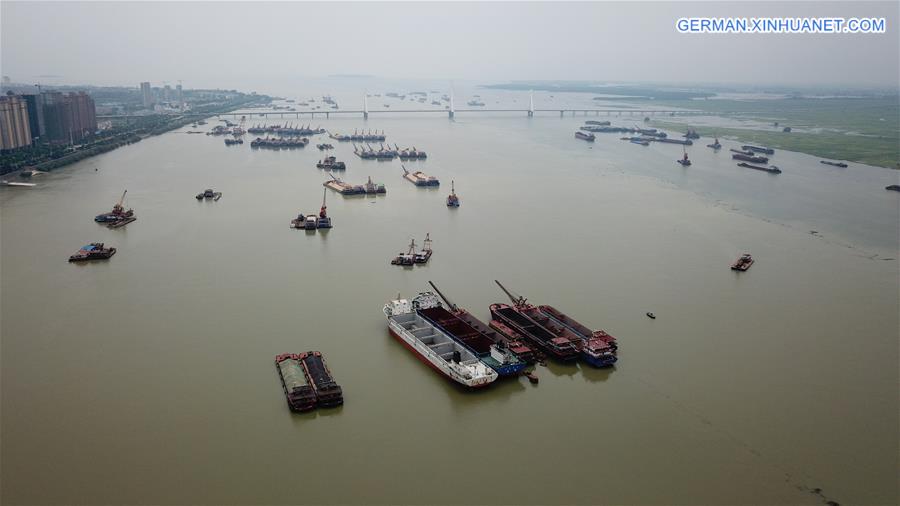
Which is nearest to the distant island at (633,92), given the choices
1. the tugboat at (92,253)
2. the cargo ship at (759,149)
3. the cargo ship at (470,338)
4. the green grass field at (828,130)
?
the green grass field at (828,130)

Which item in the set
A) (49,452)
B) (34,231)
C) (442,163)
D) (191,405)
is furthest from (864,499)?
(442,163)

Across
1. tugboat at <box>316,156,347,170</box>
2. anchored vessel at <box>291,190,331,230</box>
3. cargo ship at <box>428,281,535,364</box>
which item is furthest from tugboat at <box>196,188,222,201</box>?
cargo ship at <box>428,281,535,364</box>

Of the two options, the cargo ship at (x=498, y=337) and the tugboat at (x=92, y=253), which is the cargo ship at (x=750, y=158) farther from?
the tugboat at (x=92, y=253)

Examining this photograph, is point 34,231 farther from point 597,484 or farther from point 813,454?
point 813,454

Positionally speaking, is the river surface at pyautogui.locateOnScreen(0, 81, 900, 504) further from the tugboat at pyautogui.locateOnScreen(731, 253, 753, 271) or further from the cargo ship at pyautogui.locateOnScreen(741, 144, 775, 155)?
the cargo ship at pyautogui.locateOnScreen(741, 144, 775, 155)

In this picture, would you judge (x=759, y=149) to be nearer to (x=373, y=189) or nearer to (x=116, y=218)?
(x=373, y=189)

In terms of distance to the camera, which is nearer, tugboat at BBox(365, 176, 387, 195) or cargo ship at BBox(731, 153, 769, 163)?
tugboat at BBox(365, 176, 387, 195)

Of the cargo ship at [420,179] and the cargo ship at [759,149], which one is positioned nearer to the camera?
the cargo ship at [420,179]
